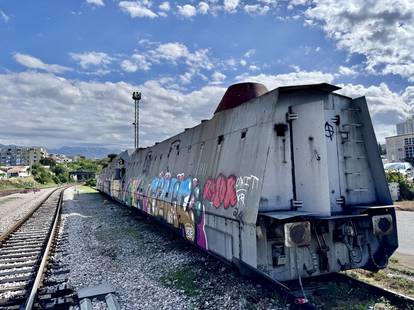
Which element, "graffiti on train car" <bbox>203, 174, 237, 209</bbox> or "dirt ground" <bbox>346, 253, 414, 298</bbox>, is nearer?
"dirt ground" <bbox>346, 253, 414, 298</bbox>

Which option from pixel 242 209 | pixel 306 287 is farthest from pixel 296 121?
pixel 306 287

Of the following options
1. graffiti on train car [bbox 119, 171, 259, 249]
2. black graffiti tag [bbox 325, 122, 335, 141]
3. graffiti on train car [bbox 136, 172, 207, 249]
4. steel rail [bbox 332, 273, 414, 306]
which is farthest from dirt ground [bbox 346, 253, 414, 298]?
graffiti on train car [bbox 136, 172, 207, 249]

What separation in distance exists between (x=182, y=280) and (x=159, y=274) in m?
0.75

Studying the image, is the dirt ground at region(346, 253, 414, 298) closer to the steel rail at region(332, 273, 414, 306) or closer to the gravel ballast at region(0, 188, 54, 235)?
the steel rail at region(332, 273, 414, 306)

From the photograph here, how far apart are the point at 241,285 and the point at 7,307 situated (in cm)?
403

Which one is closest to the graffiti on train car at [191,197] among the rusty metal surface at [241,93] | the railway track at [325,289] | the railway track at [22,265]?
the railway track at [325,289]

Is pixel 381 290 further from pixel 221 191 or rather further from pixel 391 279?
pixel 221 191

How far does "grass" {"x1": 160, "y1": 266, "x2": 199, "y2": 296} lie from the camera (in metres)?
6.05

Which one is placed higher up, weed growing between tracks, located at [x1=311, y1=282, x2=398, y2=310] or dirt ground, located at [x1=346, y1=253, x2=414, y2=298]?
weed growing between tracks, located at [x1=311, y1=282, x2=398, y2=310]

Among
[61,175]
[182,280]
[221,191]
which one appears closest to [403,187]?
[221,191]

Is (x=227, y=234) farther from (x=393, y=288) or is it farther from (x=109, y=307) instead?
(x=393, y=288)

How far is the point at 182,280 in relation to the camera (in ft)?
21.6

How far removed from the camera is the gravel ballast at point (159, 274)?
5.48 m

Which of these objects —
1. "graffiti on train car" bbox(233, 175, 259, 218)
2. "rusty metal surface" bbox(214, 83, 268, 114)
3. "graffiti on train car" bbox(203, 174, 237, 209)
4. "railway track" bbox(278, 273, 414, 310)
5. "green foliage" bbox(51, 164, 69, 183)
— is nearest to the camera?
"railway track" bbox(278, 273, 414, 310)
